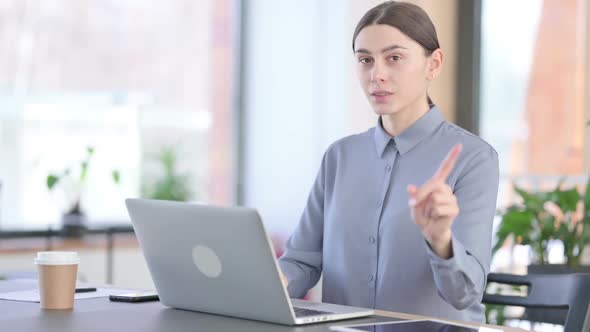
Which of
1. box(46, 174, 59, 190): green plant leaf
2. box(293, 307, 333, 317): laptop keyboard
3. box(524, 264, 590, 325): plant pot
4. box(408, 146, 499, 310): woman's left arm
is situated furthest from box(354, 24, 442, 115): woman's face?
box(46, 174, 59, 190): green plant leaf

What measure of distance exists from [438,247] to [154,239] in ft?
1.75

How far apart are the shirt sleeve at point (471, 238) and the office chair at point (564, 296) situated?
105 mm

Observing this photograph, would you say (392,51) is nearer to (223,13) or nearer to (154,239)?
(154,239)

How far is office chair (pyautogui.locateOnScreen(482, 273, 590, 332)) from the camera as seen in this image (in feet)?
6.77

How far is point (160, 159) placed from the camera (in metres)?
5.19

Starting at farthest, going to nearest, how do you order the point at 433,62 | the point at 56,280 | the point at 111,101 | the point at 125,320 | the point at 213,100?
the point at 213,100, the point at 111,101, the point at 433,62, the point at 56,280, the point at 125,320

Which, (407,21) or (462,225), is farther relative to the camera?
(407,21)

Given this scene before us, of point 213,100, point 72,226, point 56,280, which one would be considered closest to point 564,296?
point 56,280

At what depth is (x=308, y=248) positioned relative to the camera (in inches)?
96.4

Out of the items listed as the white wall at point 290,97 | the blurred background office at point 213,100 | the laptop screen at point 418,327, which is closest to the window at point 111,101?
the blurred background office at point 213,100

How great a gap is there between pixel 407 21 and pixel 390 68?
0.11 m

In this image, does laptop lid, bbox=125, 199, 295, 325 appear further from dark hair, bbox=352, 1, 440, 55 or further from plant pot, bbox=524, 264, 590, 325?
plant pot, bbox=524, 264, 590, 325

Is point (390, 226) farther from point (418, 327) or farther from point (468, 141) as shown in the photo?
point (418, 327)

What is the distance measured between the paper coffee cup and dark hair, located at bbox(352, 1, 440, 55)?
833 mm
